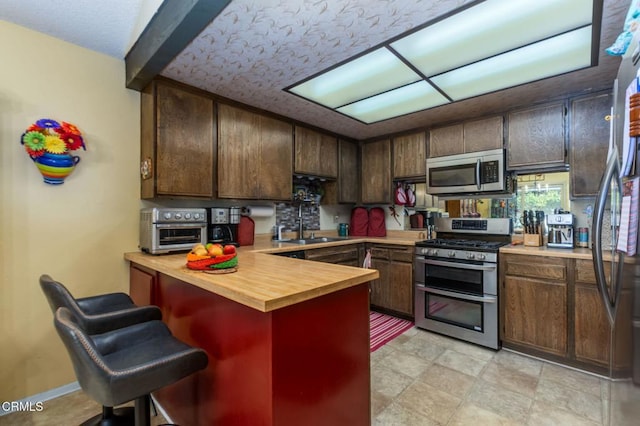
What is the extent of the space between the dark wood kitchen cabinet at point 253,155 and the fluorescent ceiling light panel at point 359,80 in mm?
586

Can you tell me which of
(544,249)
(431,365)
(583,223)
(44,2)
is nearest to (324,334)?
(431,365)

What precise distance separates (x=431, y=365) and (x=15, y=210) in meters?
3.23

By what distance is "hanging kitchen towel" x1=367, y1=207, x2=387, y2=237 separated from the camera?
13.3ft

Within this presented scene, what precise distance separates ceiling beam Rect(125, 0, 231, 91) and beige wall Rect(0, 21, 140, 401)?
12.4 inches

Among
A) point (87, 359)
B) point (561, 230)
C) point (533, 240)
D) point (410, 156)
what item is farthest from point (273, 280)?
point (410, 156)

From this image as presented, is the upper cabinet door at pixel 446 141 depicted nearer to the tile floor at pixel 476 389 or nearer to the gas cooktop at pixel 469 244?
the gas cooktop at pixel 469 244

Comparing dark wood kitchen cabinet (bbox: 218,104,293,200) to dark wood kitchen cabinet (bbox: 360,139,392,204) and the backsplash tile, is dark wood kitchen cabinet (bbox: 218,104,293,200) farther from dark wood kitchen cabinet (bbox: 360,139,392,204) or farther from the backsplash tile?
dark wood kitchen cabinet (bbox: 360,139,392,204)

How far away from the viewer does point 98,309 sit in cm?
170

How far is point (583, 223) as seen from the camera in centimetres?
268

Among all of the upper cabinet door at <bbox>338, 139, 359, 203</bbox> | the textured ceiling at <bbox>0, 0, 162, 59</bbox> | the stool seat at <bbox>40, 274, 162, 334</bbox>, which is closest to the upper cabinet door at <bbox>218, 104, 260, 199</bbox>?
the textured ceiling at <bbox>0, 0, 162, 59</bbox>

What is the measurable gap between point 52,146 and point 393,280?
130 inches

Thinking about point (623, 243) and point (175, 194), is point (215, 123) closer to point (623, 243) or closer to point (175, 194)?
point (175, 194)

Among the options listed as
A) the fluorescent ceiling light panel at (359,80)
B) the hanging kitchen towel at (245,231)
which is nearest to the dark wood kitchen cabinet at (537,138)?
the fluorescent ceiling light panel at (359,80)

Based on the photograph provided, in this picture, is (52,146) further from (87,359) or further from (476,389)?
(476,389)
